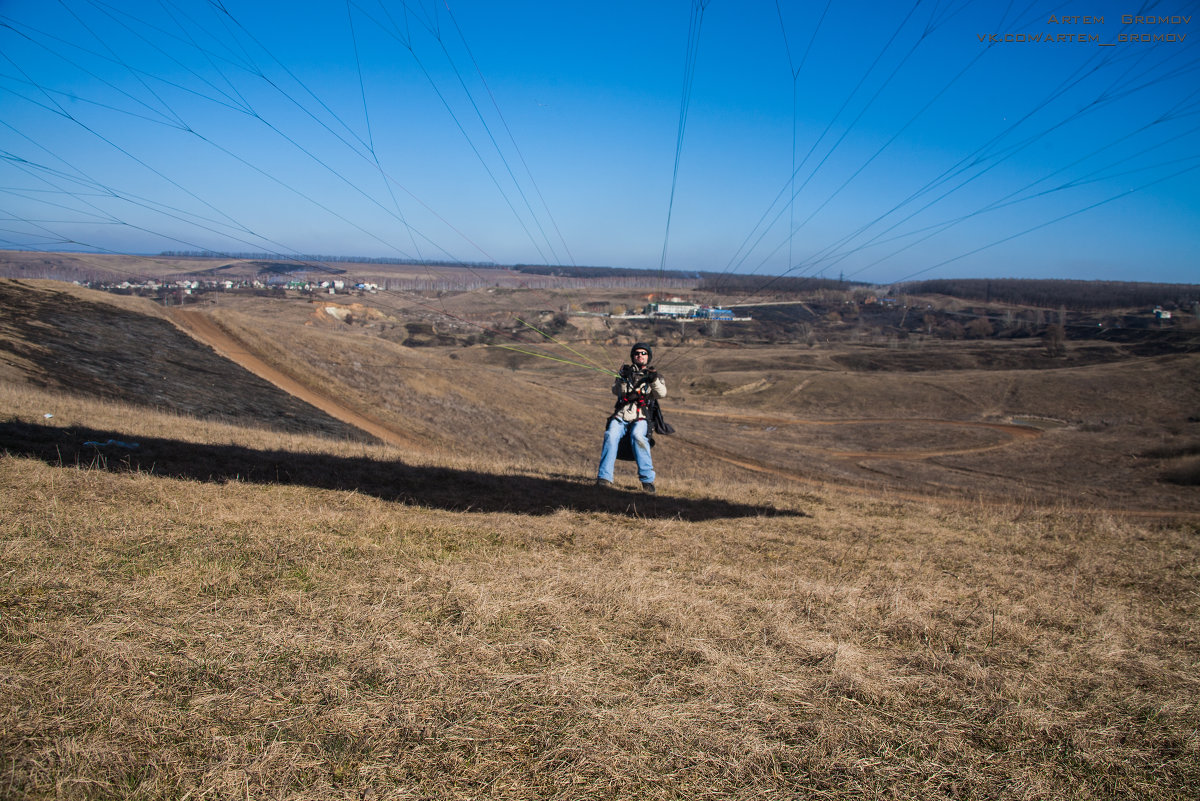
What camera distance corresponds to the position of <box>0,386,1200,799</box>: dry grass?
2822mm

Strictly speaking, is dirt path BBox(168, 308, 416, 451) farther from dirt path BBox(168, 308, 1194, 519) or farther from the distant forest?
the distant forest

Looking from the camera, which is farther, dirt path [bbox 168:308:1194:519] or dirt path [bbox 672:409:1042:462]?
dirt path [bbox 672:409:1042:462]

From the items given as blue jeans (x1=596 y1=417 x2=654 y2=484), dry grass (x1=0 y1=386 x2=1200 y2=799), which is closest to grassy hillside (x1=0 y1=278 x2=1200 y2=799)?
dry grass (x1=0 y1=386 x2=1200 y2=799)

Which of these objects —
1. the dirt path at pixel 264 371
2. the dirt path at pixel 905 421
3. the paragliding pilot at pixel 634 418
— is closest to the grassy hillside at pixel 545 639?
the paragliding pilot at pixel 634 418

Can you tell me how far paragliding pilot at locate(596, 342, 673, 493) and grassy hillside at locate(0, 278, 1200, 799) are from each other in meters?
0.58

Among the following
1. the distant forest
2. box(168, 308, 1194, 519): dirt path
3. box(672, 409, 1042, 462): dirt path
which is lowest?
box(672, 409, 1042, 462): dirt path

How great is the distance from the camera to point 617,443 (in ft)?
34.9

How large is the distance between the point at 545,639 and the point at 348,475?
6.77 meters

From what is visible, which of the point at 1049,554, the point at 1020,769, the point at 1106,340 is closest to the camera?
the point at 1020,769

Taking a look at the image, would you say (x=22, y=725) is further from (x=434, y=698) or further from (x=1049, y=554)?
(x=1049, y=554)

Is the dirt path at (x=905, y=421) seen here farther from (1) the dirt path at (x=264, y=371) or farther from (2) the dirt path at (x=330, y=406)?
(1) the dirt path at (x=264, y=371)

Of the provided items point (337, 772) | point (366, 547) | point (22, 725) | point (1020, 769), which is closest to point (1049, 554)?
point (1020, 769)

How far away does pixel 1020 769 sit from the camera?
3.12m

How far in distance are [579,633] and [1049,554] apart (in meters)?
6.98
